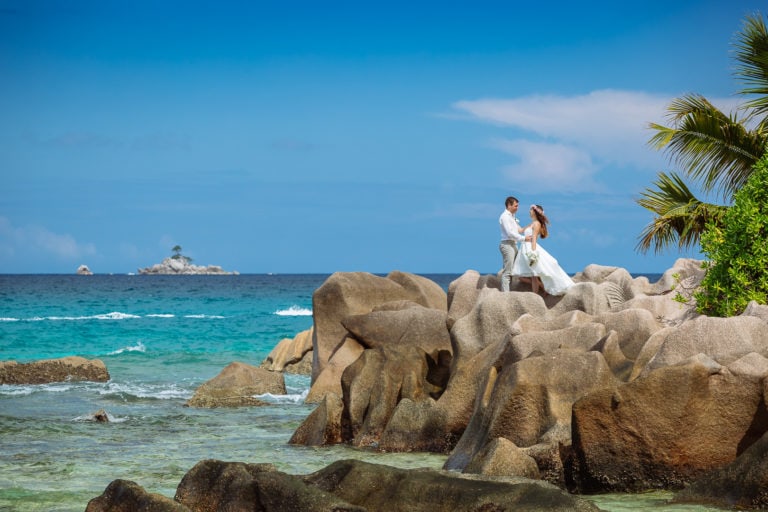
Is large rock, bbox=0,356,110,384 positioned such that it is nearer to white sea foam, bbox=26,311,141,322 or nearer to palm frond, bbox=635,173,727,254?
palm frond, bbox=635,173,727,254

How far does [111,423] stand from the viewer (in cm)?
1786

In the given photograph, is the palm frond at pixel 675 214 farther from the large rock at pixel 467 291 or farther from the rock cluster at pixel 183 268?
the rock cluster at pixel 183 268

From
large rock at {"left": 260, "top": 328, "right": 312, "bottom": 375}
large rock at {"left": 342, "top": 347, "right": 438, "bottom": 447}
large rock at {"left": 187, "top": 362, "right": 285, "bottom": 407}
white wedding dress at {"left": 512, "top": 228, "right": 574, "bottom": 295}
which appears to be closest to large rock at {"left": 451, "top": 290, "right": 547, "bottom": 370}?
large rock at {"left": 342, "top": 347, "right": 438, "bottom": 447}

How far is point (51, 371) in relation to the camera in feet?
83.1

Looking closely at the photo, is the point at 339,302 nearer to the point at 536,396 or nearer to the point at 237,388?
the point at 237,388

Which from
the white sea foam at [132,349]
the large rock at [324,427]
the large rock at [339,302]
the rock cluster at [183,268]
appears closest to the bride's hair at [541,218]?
the large rock at [339,302]

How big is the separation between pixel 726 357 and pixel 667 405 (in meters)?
1.36

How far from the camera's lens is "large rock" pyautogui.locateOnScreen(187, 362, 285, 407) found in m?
19.9

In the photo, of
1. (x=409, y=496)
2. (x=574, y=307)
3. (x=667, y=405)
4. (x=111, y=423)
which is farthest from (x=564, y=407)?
(x=111, y=423)

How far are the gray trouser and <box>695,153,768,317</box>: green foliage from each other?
18.6 feet

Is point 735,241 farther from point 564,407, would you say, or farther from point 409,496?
point 409,496

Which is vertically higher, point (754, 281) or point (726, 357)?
point (754, 281)

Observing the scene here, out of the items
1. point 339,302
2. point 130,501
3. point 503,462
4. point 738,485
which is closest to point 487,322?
point 503,462

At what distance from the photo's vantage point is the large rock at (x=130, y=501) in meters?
7.72
